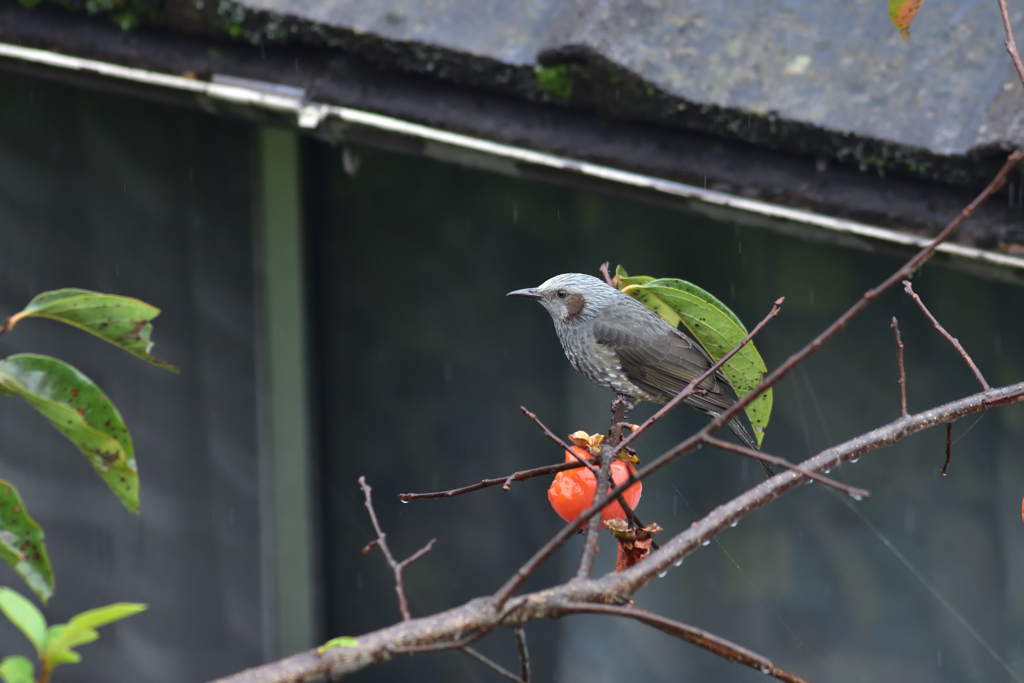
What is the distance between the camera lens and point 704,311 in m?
1.28

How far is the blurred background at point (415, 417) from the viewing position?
8.18ft

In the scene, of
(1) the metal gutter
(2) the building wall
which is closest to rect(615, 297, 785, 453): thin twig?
(1) the metal gutter

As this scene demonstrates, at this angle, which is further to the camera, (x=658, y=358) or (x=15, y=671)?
(x=658, y=358)

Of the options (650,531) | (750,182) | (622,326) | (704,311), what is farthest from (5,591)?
(750,182)

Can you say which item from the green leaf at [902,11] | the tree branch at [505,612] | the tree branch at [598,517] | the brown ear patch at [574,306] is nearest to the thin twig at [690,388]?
the tree branch at [598,517]

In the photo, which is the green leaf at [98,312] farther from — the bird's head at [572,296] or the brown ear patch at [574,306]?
the brown ear patch at [574,306]

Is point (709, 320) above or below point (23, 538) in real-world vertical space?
above

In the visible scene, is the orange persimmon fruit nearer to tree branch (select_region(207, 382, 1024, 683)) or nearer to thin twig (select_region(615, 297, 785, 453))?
thin twig (select_region(615, 297, 785, 453))

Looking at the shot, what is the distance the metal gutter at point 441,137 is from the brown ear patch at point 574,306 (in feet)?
1.26

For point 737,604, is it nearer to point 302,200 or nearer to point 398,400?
point 398,400

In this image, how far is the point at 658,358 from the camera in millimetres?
2055

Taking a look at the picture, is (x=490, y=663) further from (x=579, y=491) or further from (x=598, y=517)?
(x=579, y=491)

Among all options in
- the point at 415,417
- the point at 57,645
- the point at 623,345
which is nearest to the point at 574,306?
the point at 623,345

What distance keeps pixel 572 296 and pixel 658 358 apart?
32 cm
